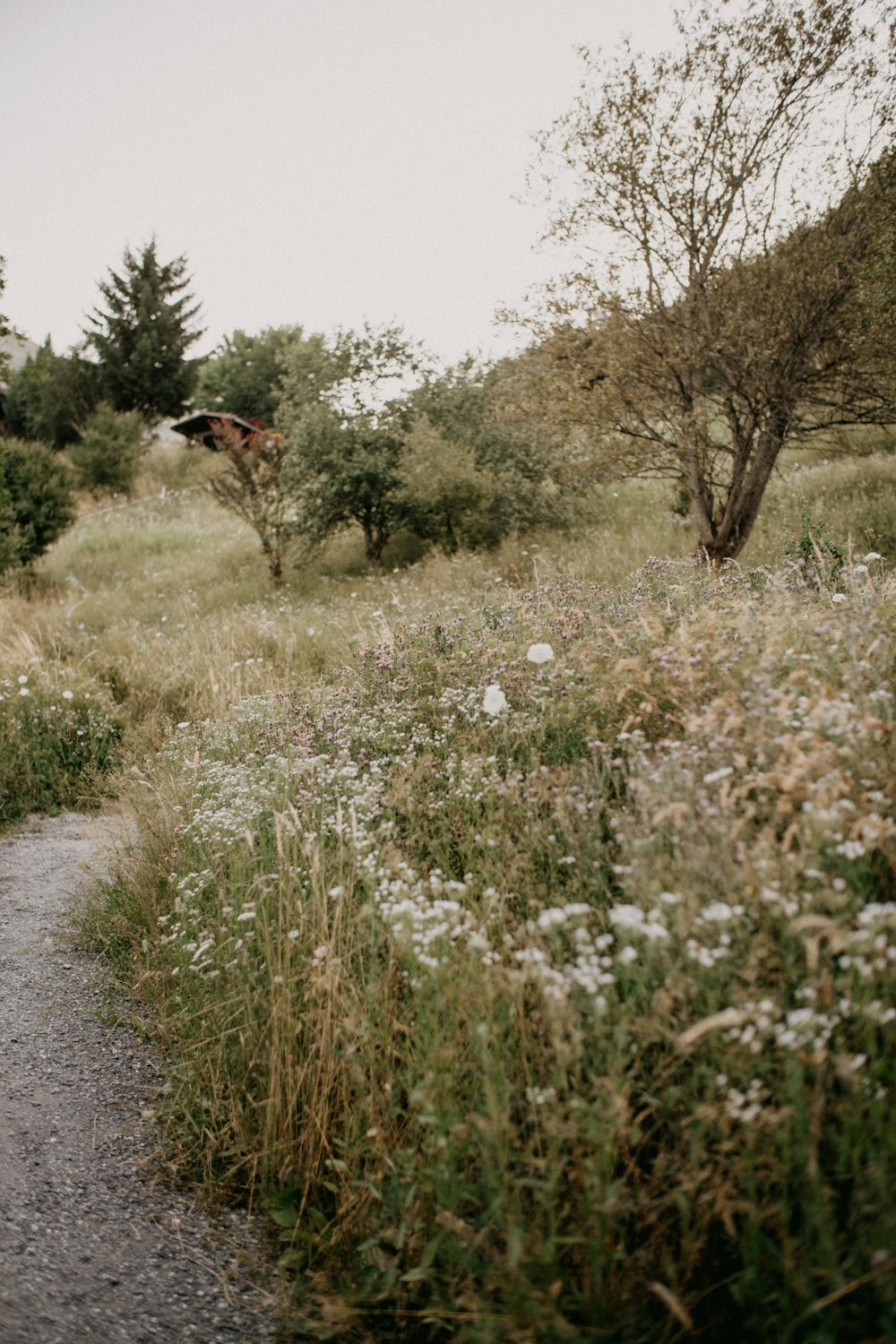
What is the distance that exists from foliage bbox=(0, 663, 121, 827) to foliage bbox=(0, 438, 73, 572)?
8.01 m

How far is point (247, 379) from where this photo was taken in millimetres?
33500

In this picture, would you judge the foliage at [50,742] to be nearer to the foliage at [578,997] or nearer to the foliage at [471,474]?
the foliage at [578,997]

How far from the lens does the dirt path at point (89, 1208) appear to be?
1995mm

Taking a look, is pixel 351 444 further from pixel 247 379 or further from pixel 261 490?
pixel 247 379

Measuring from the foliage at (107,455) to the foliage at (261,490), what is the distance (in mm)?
10854

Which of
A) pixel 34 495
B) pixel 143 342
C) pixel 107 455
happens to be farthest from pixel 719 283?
pixel 143 342

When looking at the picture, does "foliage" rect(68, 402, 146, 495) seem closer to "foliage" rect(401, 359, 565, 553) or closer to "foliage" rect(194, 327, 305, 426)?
"foliage" rect(194, 327, 305, 426)

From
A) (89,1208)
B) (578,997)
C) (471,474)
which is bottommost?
(89,1208)

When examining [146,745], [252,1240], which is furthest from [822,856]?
[146,745]

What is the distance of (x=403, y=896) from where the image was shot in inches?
99.0

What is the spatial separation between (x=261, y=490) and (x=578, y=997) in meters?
12.6

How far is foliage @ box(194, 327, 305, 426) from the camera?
33.2 m

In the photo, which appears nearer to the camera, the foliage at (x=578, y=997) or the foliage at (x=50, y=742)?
the foliage at (x=578, y=997)

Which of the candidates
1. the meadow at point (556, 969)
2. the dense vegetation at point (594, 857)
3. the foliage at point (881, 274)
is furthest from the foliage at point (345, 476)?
the meadow at point (556, 969)
